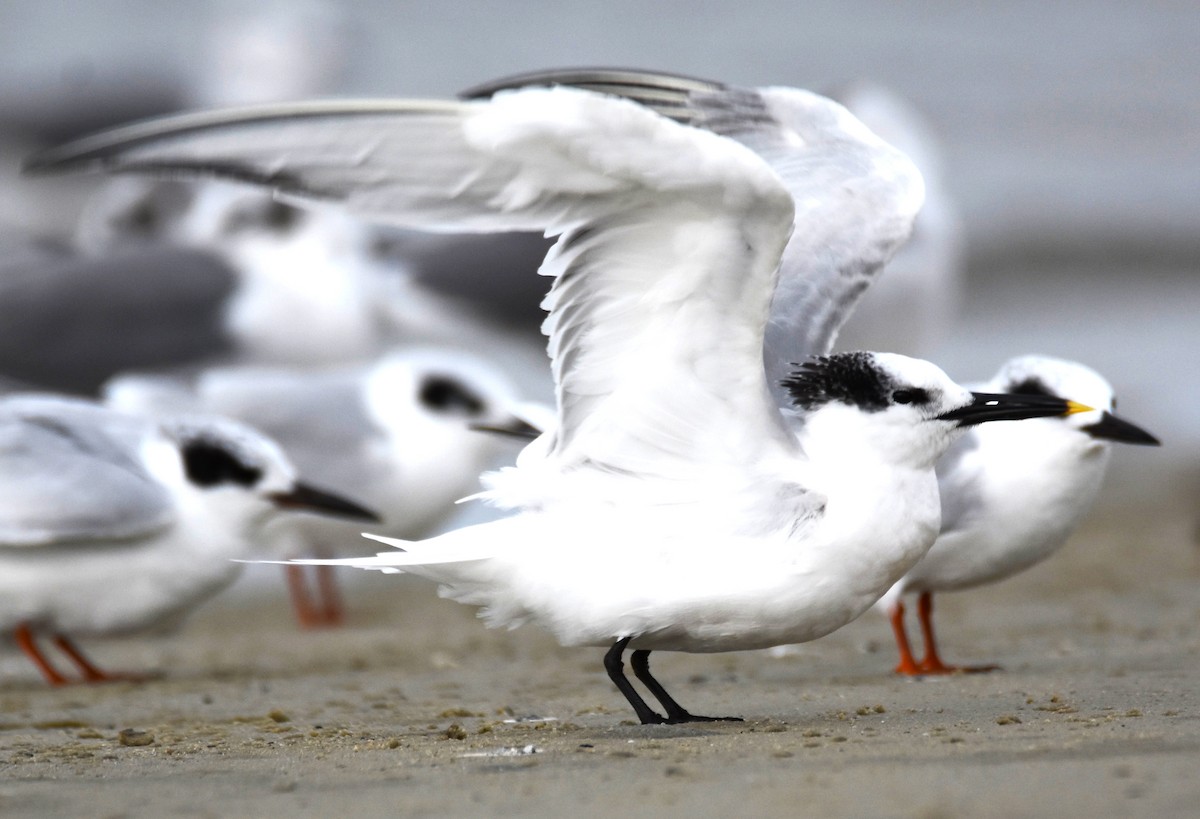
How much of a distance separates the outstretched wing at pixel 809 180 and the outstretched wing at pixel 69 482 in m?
2.16

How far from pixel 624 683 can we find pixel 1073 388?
1.68m

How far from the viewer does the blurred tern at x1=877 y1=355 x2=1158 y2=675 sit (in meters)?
4.72

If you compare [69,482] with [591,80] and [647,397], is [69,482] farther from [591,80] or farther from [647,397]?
[647,397]

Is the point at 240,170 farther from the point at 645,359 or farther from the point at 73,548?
the point at 73,548

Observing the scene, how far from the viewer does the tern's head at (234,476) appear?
6.11m

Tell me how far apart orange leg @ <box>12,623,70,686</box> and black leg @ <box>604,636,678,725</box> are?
2362mm

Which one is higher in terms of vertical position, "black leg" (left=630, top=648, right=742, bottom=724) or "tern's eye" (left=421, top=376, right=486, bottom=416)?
"tern's eye" (left=421, top=376, right=486, bottom=416)

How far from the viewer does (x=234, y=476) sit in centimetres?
620

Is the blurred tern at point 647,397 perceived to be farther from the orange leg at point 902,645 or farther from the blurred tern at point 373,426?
the blurred tern at point 373,426

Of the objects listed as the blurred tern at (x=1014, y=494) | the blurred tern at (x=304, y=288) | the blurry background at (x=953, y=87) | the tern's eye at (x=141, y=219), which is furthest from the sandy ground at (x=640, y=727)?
the tern's eye at (x=141, y=219)

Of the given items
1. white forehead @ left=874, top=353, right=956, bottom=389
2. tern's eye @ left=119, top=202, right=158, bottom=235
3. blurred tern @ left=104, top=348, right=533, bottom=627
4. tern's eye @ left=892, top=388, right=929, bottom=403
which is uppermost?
tern's eye @ left=119, top=202, right=158, bottom=235

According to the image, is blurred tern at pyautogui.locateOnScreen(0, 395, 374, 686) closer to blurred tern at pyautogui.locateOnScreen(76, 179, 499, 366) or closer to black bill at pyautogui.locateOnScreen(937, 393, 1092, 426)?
black bill at pyautogui.locateOnScreen(937, 393, 1092, 426)

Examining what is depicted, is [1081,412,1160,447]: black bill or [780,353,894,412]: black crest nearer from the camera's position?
[780,353,894,412]: black crest

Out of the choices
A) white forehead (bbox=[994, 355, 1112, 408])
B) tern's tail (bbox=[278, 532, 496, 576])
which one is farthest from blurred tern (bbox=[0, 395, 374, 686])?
white forehead (bbox=[994, 355, 1112, 408])
